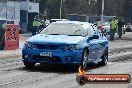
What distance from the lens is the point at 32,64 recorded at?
13.3 metres

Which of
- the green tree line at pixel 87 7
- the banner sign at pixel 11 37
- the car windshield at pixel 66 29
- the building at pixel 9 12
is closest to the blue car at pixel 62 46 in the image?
the car windshield at pixel 66 29

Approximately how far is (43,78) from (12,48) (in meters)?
11.6

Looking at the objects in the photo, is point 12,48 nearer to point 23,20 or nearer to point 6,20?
point 6,20

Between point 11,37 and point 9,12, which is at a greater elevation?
point 9,12

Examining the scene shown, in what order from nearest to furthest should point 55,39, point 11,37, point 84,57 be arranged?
1. point 55,39
2. point 84,57
3. point 11,37

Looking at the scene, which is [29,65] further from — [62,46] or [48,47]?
[62,46]

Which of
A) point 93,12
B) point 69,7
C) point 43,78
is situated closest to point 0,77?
point 43,78

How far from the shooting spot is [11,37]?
74.1 ft

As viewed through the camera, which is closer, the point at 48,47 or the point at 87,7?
the point at 48,47

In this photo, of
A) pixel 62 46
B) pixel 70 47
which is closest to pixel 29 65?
pixel 62 46

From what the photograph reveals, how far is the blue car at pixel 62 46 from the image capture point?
12602 mm

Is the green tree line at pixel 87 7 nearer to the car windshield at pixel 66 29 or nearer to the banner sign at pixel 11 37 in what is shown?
the banner sign at pixel 11 37

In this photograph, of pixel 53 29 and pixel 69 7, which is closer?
pixel 53 29

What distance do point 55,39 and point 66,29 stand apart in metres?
1.13
